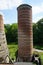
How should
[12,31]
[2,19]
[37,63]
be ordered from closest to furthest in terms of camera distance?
[37,63]
[2,19]
[12,31]

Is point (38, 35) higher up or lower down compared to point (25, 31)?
lower down

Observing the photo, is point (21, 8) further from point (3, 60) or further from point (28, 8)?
point (3, 60)

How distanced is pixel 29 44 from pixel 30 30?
0.82 m

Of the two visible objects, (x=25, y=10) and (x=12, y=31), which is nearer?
(x=25, y=10)

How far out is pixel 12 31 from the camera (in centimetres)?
3638

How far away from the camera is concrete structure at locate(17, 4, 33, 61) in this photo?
939cm

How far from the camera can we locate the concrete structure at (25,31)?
30.8 feet

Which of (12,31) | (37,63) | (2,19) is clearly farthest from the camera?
(12,31)

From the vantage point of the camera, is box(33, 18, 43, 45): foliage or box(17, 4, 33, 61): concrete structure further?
box(33, 18, 43, 45): foliage

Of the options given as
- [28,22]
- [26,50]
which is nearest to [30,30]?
[28,22]

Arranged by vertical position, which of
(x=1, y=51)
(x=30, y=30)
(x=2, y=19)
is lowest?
(x=1, y=51)

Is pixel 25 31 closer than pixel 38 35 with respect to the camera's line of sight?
Yes

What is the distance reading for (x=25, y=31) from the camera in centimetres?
939

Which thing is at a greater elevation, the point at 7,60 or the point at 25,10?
the point at 25,10
